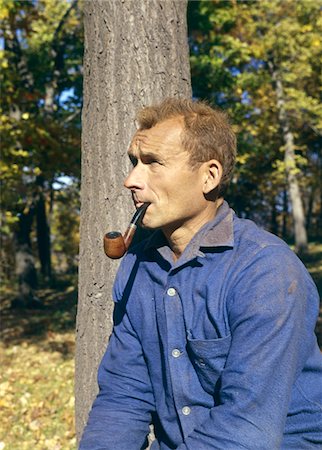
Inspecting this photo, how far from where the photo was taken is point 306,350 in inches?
78.9

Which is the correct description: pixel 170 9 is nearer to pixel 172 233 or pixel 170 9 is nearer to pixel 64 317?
pixel 172 233

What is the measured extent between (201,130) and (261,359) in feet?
3.21

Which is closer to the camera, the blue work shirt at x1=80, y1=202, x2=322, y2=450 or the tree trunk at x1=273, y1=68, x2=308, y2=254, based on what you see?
the blue work shirt at x1=80, y1=202, x2=322, y2=450

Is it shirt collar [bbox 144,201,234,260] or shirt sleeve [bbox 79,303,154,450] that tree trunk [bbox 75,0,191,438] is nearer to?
shirt sleeve [bbox 79,303,154,450]

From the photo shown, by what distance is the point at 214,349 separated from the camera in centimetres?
203

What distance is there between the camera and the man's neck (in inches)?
89.5

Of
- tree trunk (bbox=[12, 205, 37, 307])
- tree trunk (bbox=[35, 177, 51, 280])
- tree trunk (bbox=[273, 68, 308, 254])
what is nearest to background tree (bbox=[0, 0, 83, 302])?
tree trunk (bbox=[12, 205, 37, 307])

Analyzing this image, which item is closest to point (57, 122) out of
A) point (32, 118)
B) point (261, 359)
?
point (32, 118)

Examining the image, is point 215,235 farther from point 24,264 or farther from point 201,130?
point 24,264

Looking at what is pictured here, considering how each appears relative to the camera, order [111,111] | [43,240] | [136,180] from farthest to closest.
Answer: [43,240], [111,111], [136,180]

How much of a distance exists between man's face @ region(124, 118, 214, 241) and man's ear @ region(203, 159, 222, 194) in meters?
0.02

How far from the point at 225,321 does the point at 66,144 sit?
28.2 feet

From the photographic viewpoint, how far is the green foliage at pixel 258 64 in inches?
478

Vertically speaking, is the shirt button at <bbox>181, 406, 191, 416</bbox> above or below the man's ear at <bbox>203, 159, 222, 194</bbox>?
below
